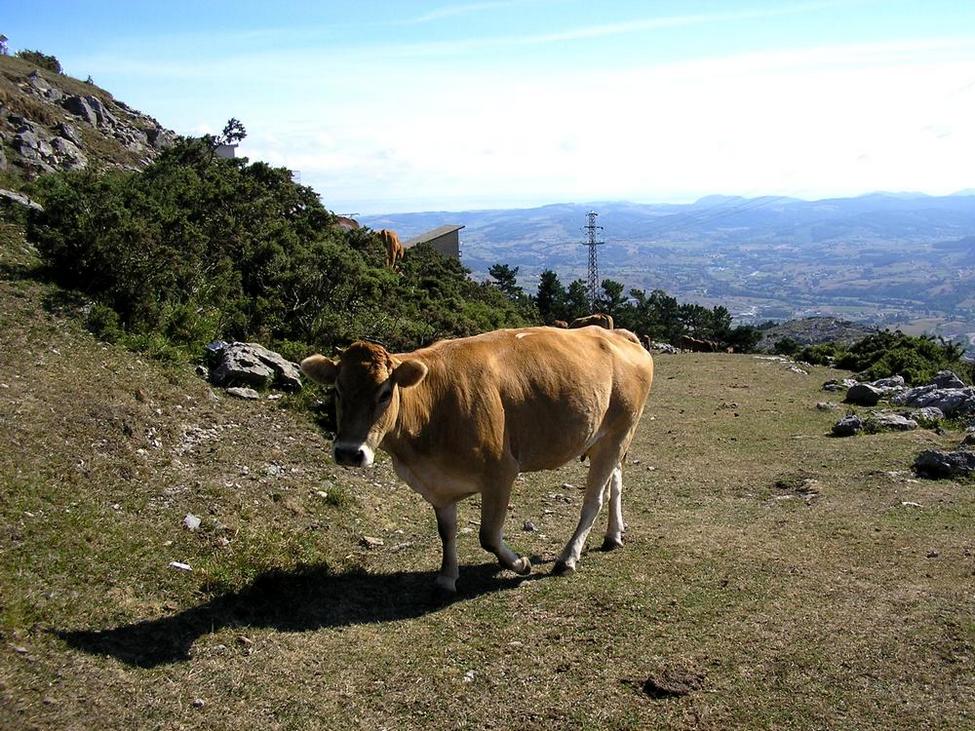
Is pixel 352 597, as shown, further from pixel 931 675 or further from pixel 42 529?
pixel 931 675

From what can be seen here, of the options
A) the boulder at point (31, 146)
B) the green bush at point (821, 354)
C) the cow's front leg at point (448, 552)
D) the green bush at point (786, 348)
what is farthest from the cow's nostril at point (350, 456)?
the green bush at point (786, 348)

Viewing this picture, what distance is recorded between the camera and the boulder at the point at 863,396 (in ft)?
70.9

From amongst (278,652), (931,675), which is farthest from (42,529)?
(931,675)

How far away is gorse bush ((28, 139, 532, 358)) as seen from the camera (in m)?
13.3

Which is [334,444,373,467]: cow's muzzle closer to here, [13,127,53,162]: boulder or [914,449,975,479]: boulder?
[914,449,975,479]: boulder

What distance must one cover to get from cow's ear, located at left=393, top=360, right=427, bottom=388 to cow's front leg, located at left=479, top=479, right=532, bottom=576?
4.53 feet

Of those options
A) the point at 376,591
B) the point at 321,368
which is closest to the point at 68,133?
the point at 321,368

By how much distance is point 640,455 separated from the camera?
49.6 ft

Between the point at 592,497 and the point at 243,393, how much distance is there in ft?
20.0

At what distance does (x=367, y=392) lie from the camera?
23.2 feet

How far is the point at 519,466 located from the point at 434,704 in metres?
2.81

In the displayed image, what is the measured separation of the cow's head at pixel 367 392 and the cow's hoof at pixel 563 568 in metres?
2.61

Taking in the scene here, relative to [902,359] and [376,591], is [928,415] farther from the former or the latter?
[376,591]

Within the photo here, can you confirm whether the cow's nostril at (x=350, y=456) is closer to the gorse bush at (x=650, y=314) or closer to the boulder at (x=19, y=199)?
the boulder at (x=19, y=199)
